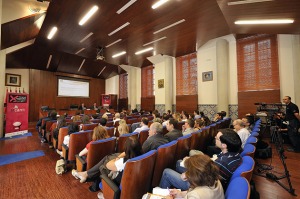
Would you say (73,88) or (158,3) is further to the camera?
(73,88)

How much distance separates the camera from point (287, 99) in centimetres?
418

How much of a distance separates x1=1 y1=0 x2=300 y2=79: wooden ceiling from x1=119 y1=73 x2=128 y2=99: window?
440 centimetres

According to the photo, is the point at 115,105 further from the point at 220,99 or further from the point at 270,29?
the point at 270,29

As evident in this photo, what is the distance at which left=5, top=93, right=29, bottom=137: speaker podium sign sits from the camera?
5918 millimetres

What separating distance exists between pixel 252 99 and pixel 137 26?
5660 millimetres

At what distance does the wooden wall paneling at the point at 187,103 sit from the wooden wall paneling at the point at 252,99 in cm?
223

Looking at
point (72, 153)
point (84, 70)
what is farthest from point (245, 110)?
point (84, 70)

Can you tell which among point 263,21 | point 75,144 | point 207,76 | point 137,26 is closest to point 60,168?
point 75,144

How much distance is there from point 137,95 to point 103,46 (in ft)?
17.3

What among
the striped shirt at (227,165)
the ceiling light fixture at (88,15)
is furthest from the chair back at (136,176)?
the ceiling light fixture at (88,15)

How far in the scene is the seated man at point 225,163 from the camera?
1.50 m

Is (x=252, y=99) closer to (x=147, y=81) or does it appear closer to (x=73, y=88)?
(x=147, y=81)

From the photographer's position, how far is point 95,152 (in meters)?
2.26

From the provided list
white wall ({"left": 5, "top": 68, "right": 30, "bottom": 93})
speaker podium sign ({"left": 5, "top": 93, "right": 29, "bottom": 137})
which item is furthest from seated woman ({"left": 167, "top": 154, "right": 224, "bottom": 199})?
white wall ({"left": 5, "top": 68, "right": 30, "bottom": 93})
